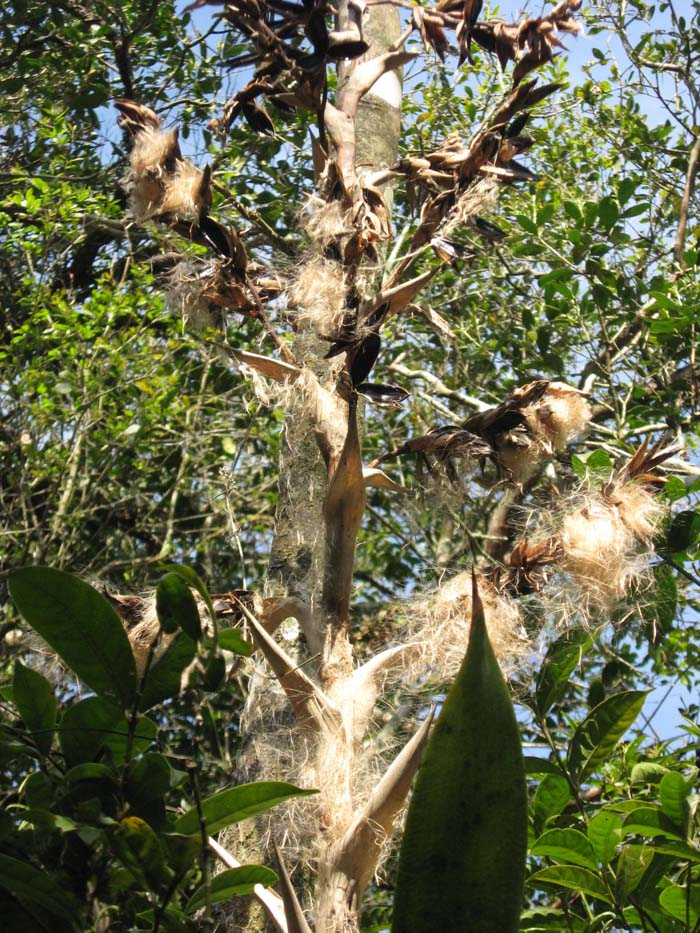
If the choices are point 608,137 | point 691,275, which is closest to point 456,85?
point 608,137

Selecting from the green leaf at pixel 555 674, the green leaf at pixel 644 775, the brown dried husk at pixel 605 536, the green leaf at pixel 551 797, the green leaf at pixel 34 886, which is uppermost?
the brown dried husk at pixel 605 536

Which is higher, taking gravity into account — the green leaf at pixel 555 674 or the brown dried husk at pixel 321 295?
the brown dried husk at pixel 321 295

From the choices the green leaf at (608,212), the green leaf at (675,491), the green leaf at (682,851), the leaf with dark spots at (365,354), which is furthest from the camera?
the green leaf at (608,212)

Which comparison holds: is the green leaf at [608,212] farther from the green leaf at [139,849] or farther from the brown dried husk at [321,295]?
the green leaf at [139,849]

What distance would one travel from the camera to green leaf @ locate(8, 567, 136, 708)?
86 cm

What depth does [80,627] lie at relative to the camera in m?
0.86

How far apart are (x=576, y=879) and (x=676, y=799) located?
0.15m

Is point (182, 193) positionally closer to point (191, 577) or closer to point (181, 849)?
point (191, 577)

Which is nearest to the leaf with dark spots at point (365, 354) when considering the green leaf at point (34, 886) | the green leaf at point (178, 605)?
the green leaf at point (178, 605)

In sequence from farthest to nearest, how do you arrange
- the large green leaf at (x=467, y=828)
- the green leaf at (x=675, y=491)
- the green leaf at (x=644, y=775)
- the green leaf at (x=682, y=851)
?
1. the green leaf at (x=675, y=491)
2. the green leaf at (x=644, y=775)
3. the green leaf at (x=682, y=851)
4. the large green leaf at (x=467, y=828)

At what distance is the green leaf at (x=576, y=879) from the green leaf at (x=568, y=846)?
0.04 feet

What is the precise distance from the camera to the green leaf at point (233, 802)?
0.83 metres

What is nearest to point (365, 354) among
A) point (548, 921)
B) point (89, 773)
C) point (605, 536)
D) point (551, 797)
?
point (605, 536)

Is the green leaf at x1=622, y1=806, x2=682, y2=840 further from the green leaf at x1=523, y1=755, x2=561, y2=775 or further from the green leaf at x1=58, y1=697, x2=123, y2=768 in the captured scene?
the green leaf at x1=58, y1=697, x2=123, y2=768
